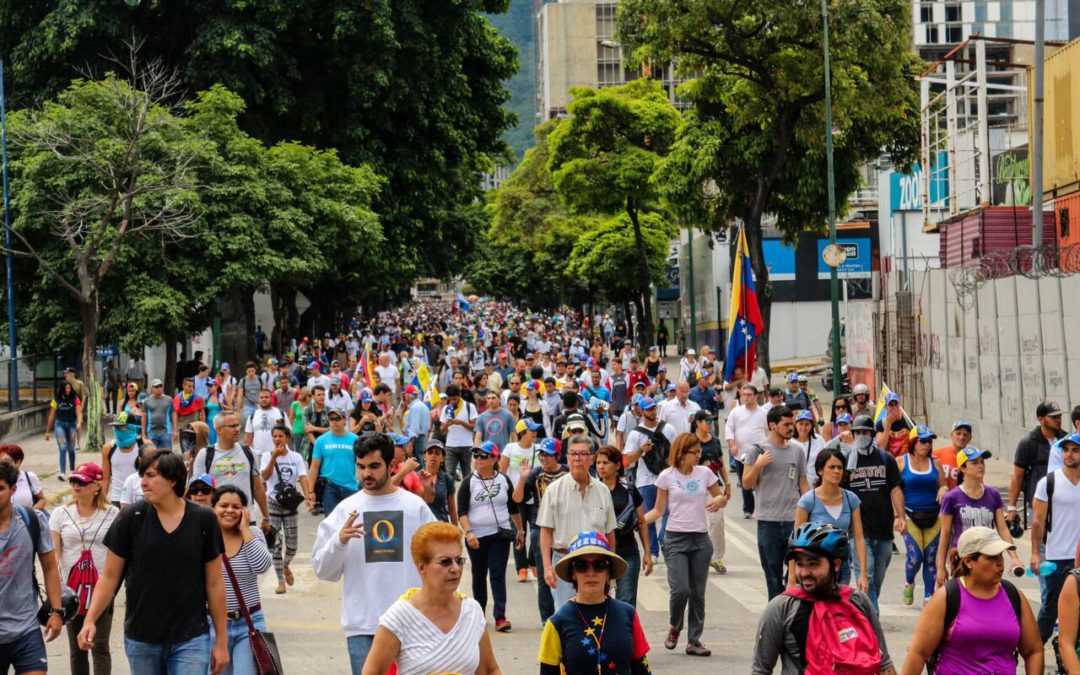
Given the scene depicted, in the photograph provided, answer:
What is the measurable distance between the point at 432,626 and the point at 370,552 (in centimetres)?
158

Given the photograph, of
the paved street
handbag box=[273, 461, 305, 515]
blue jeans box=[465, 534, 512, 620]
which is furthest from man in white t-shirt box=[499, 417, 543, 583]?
handbag box=[273, 461, 305, 515]

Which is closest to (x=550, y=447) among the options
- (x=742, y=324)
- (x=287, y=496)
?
(x=287, y=496)

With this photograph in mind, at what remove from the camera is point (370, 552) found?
712 centimetres

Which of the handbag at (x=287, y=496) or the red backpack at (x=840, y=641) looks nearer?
the red backpack at (x=840, y=641)

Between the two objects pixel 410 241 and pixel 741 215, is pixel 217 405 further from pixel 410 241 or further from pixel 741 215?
Result: pixel 410 241

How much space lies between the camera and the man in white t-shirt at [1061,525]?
952 centimetres

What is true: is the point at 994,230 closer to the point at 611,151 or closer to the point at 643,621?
the point at 643,621

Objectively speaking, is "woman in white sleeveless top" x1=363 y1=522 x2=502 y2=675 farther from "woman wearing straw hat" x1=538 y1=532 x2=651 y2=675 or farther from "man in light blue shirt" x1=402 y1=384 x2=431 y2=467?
"man in light blue shirt" x1=402 y1=384 x2=431 y2=467

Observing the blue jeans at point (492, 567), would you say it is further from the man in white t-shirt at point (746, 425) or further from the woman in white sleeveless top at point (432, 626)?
the woman in white sleeveless top at point (432, 626)

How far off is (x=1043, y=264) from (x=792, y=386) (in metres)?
4.08

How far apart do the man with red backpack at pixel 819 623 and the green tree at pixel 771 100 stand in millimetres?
27922

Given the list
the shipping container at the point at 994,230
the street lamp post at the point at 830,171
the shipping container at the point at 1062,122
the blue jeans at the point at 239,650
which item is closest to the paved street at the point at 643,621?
the blue jeans at the point at 239,650

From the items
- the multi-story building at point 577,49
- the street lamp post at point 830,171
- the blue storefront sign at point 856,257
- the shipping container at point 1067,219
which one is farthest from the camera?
the multi-story building at point 577,49

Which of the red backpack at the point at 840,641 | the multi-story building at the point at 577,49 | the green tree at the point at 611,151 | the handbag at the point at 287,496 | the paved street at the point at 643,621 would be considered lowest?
the paved street at the point at 643,621
